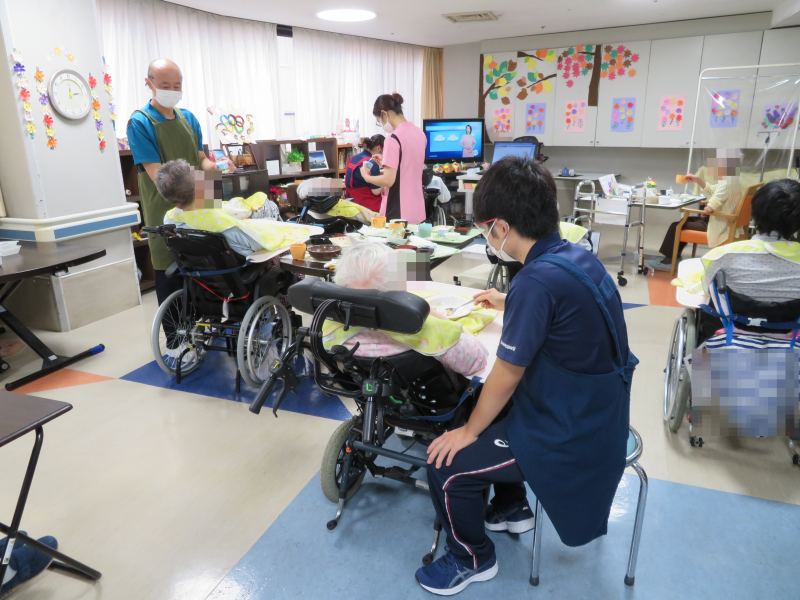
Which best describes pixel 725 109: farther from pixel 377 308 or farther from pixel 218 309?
pixel 377 308

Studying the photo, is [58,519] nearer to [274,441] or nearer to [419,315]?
[274,441]

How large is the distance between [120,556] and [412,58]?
24.9 feet

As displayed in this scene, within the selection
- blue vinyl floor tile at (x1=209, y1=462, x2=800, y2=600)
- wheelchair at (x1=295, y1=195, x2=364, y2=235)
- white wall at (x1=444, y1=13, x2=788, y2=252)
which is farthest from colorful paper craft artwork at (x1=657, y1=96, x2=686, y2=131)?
blue vinyl floor tile at (x1=209, y1=462, x2=800, y2=600)

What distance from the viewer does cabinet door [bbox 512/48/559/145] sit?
7.05m

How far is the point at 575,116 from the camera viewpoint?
7023 mm

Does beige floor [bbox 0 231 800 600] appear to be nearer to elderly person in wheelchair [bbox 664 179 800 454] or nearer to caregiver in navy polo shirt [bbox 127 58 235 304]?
elderly person in wheelchair [bbox 664 179 800 454]

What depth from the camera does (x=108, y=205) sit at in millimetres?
3936

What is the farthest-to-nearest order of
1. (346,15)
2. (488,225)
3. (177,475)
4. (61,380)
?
1. (346,15)
2. (61,380)
3. (177,475)
4. (488,225)

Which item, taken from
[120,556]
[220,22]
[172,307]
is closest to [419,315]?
[120,556]

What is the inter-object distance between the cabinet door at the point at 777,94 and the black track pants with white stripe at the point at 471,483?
20.1 ft

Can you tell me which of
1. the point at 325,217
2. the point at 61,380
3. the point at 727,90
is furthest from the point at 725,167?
the point at 61,380

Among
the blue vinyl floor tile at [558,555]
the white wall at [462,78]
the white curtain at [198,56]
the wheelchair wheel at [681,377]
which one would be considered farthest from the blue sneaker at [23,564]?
the white wall at [462,78]

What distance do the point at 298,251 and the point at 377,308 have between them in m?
1.45

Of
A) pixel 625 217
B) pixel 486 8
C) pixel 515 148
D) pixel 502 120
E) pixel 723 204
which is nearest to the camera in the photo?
pixel 723 204
